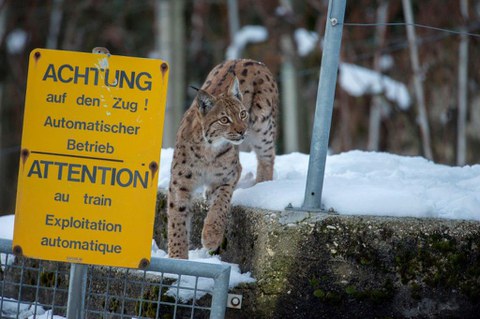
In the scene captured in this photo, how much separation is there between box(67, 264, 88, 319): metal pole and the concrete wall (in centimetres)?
127

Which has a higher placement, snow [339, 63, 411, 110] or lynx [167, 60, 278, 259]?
snow [339, 63, 411, 110]

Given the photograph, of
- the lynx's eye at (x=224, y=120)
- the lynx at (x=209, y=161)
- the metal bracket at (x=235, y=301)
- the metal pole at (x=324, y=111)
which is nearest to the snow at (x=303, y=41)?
the lynx at (x=209, y=161)

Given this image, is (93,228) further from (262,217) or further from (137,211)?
(262,217)

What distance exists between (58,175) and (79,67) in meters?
0.46

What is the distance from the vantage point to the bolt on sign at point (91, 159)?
379 centimetres

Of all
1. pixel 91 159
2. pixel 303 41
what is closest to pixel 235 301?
pixel 91 159

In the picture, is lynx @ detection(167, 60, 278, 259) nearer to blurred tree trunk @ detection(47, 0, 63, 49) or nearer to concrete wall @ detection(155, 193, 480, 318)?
concrete wall @ detection(155, 193, 480, 318)

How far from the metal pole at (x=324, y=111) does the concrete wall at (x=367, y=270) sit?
0.55 ft

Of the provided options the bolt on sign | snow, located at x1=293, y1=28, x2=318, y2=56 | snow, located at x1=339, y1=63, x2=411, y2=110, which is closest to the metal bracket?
the bolt on sign

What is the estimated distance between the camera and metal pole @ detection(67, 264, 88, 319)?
381 cm

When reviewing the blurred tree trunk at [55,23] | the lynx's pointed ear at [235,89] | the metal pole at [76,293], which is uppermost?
the blurred tree trunk at [55,23]

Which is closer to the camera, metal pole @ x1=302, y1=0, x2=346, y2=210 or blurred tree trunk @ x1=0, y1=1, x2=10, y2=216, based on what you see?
metal pole @ x1=302, y1=0, x2=346, y2=210

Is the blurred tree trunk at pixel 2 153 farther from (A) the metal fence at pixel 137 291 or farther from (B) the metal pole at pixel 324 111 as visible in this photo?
(B) the metal pole at pixel 324 111

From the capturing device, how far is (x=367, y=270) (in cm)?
485
